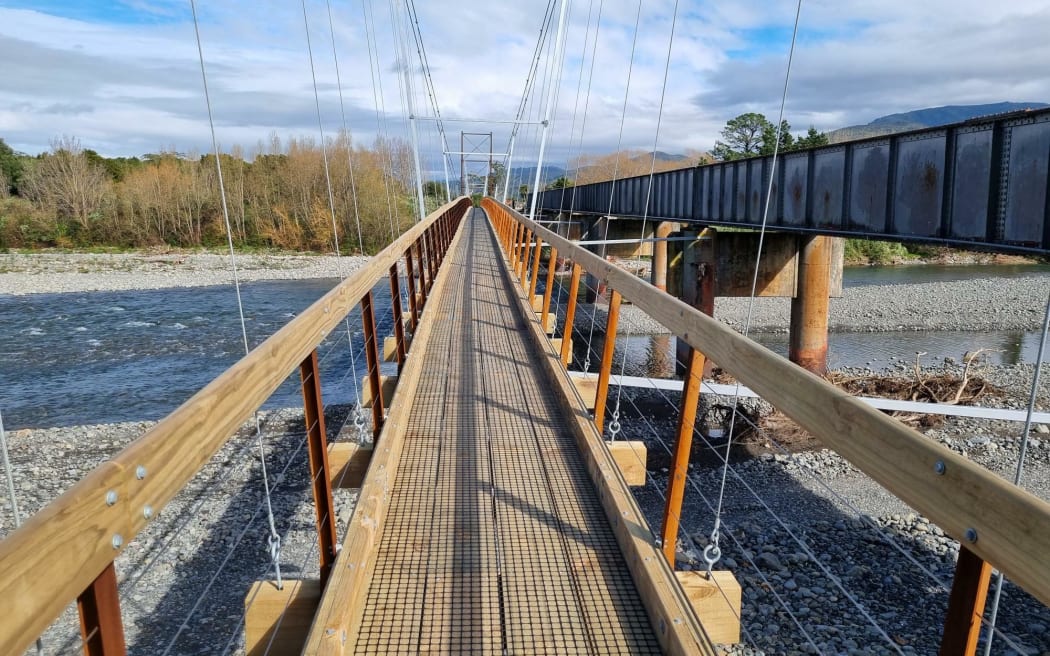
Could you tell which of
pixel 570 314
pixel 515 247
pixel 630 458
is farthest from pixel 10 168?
pixel 630 458

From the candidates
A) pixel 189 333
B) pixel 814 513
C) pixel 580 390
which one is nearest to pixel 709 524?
pixel 814 513

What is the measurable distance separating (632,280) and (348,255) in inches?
1976

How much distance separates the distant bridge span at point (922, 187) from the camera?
329 inches

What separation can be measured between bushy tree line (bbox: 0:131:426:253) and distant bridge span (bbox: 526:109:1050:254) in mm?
32261

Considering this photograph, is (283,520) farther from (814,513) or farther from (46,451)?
(814,513)

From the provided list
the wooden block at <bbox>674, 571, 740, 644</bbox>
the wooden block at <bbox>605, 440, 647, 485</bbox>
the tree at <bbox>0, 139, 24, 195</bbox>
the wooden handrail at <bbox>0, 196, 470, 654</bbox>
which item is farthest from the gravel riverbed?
the tree at <bbox>0, 139, 24, 195</bbox>

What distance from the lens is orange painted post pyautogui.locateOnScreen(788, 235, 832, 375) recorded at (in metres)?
16.6

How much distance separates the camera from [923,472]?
121 cm

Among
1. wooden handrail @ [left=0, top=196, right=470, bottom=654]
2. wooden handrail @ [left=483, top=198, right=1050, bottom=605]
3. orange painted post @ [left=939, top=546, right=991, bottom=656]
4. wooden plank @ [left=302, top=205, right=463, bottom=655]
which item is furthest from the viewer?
wooden plank @ [left=302, top=205, right=463, bottom=655]

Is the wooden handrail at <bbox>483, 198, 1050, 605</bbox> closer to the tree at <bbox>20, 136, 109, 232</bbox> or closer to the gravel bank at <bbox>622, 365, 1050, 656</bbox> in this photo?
the gravel bank at <bbox>622, 365, 1050, 656</bbox>

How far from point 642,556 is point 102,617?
1839 millimetres

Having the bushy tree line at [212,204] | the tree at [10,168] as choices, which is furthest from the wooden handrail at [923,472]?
the bushy tree line at [212,204]

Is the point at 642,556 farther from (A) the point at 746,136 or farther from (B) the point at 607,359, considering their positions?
(A) the point at 746,136

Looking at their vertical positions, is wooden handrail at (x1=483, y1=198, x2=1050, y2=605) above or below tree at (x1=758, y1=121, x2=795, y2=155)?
below
